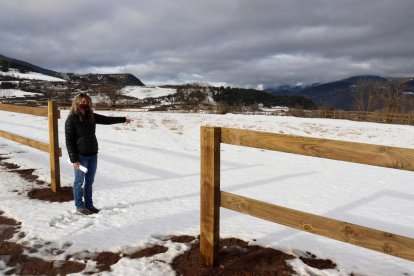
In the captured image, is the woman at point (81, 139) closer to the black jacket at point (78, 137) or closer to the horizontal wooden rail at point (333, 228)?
the black jacket at point (78, 137)

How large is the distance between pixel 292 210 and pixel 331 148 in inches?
28.2

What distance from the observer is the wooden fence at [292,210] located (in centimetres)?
242

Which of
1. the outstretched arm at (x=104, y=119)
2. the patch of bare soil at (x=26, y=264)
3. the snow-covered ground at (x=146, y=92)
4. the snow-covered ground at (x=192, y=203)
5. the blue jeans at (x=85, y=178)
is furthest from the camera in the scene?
the snow-covered ground at (x=146, y=92)

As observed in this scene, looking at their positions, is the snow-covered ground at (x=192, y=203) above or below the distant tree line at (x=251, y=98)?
below

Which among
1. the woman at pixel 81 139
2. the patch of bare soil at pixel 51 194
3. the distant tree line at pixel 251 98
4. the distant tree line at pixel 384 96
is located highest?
the distant tree line at pixel 251 98

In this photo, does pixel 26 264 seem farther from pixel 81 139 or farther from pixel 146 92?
pixel 146 92

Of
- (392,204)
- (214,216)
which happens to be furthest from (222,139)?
(392,204)

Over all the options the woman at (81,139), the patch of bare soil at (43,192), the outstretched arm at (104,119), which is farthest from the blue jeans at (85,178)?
the patch of bare soil at (43,192)

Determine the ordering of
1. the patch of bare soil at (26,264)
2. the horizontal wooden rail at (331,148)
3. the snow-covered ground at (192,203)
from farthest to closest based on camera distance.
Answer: the snow-covered ground at (192,203), the patch of bare soil at (26,264), the horizontal wooden rail at (331,148)

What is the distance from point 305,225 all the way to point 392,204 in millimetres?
4838

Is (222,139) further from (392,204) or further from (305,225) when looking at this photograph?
(392,204)

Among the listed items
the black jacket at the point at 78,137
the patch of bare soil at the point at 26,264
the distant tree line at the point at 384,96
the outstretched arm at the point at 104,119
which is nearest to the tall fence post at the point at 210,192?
the patch of bare soil at the point at 26,264

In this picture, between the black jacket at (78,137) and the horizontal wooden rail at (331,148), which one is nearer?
the horizontal wooden rail at (331,148)

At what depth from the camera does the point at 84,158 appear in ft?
16.1
